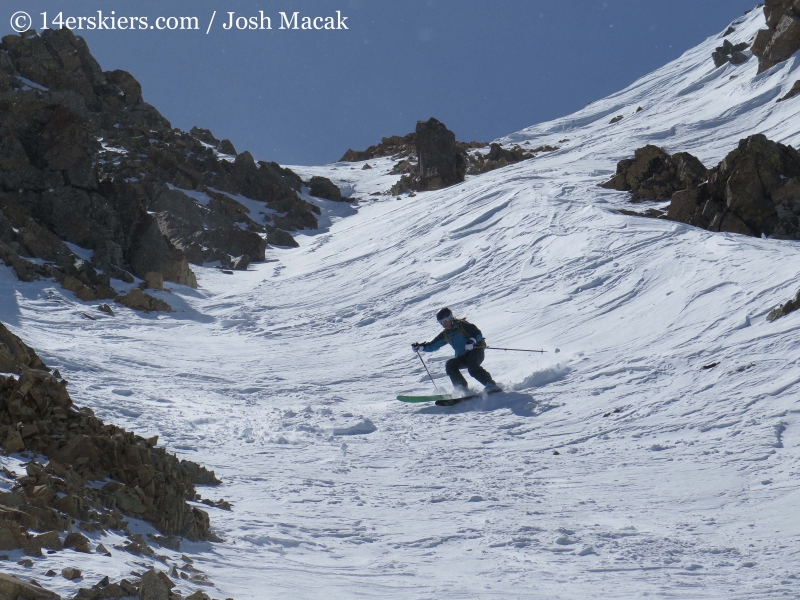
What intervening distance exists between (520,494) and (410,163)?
51.5 metres

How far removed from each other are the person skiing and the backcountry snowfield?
591 millimetres

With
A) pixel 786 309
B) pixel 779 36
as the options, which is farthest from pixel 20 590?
pixel 779 36

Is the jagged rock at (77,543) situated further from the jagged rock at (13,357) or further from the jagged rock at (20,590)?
the jagged rock at (13,357)

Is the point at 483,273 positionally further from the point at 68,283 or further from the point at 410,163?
the point at 410,163

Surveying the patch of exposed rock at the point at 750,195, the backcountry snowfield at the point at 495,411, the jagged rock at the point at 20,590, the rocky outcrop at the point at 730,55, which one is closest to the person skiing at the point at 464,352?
the backcountry snowfield at the point at 495,411

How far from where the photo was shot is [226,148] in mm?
52375

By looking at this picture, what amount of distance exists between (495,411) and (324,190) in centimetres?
3897

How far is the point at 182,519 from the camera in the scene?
5.38 metres

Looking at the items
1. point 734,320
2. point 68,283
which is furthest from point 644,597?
point 68,283

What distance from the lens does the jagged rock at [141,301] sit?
19.6m

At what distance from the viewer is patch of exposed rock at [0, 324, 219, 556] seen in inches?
172

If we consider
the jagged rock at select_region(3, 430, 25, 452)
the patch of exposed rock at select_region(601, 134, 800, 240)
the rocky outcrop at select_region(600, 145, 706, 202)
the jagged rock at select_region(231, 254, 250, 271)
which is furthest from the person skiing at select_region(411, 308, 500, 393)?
Answer: the jagged rock at select_region(231, 254, 250, 271)

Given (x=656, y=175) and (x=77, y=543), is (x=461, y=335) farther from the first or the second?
(x=656, y=175)

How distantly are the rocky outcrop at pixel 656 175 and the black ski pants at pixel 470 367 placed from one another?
13.7 metres
